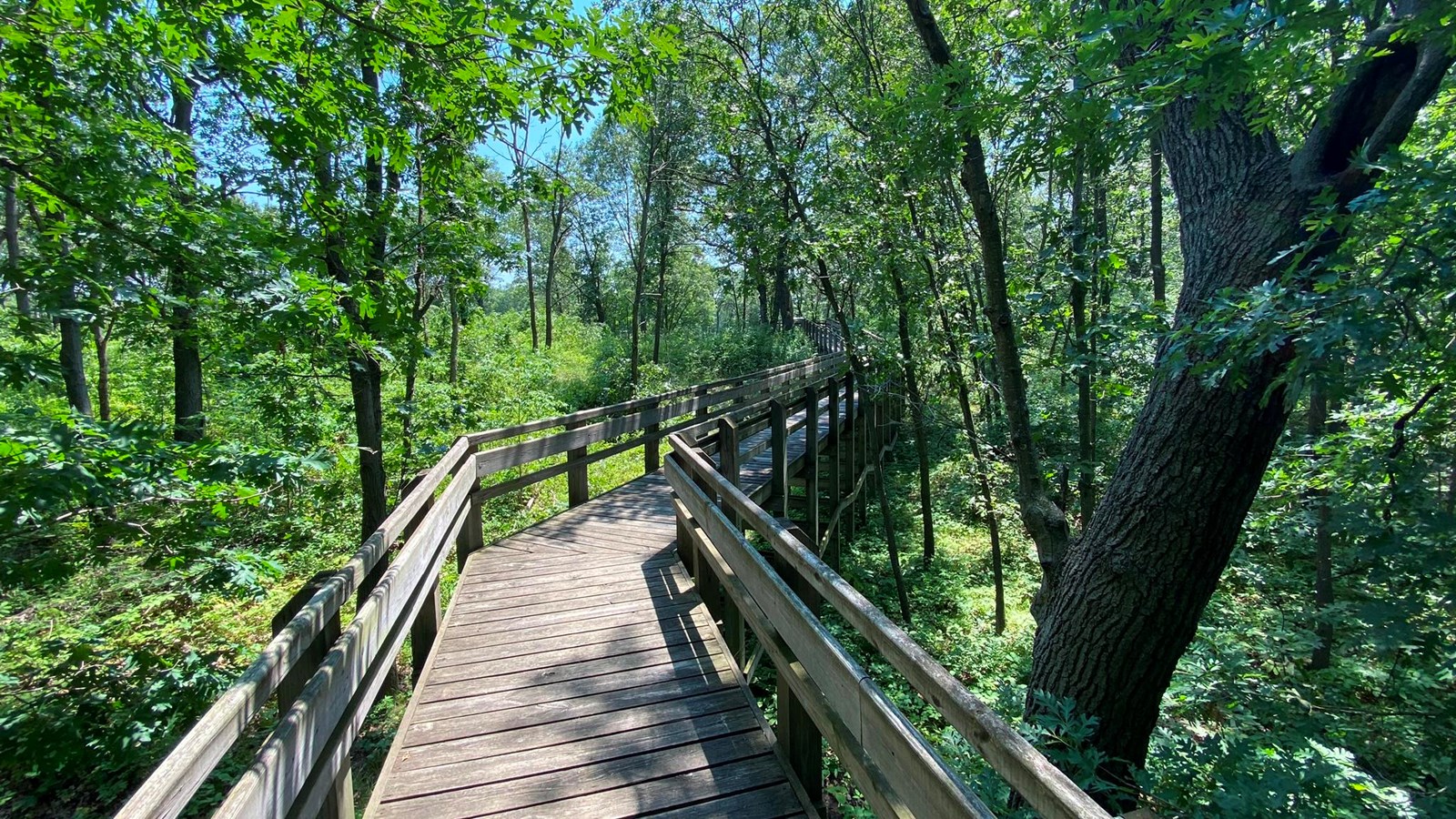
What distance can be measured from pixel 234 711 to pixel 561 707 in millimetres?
1941

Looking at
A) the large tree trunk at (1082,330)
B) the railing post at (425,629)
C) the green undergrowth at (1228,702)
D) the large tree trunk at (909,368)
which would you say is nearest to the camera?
the green undergrowth at (1228,702)

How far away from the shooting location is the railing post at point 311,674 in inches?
89.8

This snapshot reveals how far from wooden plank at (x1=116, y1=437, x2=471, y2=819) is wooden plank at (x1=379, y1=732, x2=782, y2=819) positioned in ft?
2.94

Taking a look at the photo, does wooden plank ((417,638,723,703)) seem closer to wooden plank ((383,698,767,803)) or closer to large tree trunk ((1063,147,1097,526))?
wooden plank ((383,698,767,803))

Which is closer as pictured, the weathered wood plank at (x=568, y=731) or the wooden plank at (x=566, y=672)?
the weathered wood plank at (x=568, y=731)

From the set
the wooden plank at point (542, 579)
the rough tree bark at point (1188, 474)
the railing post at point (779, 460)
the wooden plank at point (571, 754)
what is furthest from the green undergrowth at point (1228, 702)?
the railing post at point (779, 460)

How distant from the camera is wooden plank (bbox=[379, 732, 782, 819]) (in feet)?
8.56

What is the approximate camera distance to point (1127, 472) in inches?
149

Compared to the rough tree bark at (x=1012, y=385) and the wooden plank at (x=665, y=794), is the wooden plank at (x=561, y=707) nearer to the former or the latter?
the wooden plank at (x=665, y=794)

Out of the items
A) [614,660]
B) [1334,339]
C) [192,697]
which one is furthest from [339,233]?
[1334,339]

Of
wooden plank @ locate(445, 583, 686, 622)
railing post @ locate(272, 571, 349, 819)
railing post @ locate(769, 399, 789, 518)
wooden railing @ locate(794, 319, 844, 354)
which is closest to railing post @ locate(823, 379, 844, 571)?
railing post @ locate(769, 399, 789, 518)

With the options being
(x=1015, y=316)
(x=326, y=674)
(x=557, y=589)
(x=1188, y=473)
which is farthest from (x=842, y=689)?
(x=1015, y=316)

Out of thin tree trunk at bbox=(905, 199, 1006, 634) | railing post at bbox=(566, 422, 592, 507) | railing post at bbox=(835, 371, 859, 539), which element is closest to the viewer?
railing post at bbox=(566, 422, 592, 507)

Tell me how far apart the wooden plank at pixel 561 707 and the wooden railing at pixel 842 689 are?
529 millimetres
